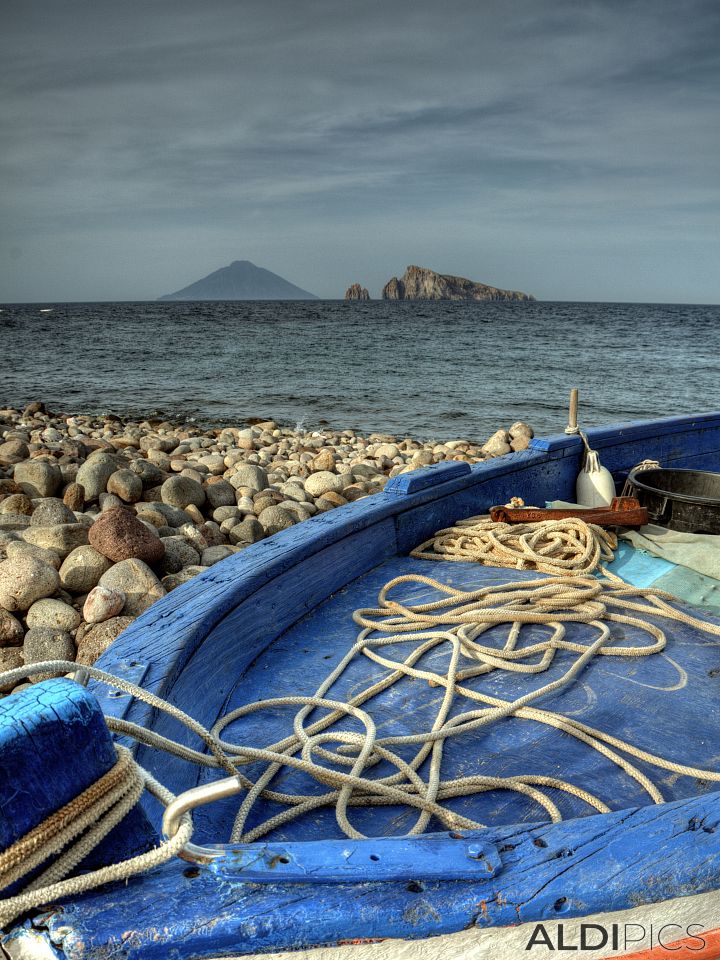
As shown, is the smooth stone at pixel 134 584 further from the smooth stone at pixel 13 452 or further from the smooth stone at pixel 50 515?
the smooth stone at pixel 13 452

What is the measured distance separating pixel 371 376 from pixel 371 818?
870 inches

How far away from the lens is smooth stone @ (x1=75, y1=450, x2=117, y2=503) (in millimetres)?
5734

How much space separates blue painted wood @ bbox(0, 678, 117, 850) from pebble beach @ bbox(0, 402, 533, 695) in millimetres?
1418

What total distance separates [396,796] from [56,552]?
2930 millimetres

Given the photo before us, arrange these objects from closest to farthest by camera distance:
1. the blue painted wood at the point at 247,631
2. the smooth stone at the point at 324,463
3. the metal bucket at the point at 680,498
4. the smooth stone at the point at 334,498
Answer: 1. the blue painted wood at the point at 247,631
2. the metal bucket at the point at 680,498
3. the smooth stone at the point at 334,498
4. the smooth stone at the point at 324,463

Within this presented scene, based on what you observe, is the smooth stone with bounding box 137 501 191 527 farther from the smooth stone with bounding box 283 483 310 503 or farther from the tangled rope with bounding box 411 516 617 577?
the tangled rope with bounding box 411 516 617 577

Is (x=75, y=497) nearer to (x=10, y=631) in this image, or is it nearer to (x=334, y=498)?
(x=334, y=498)

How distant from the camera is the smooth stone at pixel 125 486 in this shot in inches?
225

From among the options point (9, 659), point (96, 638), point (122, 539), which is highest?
point (122, 539)

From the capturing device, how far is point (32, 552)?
3666 mm

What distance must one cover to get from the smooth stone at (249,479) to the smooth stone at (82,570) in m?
2.63

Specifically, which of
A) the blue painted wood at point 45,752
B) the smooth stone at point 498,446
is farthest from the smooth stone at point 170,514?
the smooth stone at point 498,446

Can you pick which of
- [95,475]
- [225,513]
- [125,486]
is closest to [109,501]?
[125,486]

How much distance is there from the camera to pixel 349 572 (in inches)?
110
